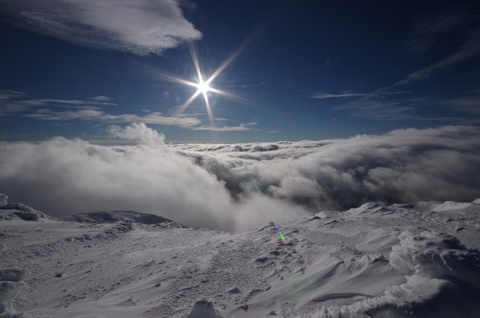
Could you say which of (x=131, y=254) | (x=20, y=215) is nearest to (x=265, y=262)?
(x=131, y=254)

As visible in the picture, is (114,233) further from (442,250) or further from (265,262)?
(442,250)

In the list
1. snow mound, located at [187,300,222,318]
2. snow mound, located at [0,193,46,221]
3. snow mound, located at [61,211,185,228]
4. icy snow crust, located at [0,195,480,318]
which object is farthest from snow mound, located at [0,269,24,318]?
snow mound, located at [0,193,46,221]

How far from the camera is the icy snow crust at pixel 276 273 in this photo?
11.5 meters

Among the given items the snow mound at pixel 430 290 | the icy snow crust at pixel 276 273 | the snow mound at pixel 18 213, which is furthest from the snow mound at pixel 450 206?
the snow mound at pixel 18 213

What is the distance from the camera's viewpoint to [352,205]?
653 ft

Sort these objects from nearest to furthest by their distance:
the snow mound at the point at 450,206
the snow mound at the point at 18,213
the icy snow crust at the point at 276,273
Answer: the icy snow crust at the point at 276,273 → the snow mound at the point at 450,206 → the snow mound at the point at 18,213

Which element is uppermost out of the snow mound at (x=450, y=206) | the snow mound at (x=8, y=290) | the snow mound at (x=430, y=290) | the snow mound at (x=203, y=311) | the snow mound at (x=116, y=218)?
the snow mound at (x=116, y=218)

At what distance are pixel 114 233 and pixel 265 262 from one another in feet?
96.8

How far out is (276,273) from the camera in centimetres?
1742

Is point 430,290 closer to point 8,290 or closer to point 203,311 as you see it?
point 203,311

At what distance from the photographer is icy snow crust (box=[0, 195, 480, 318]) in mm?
11453

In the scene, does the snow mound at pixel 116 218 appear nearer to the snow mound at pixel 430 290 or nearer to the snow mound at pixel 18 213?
the snow mound at pixel 18 213

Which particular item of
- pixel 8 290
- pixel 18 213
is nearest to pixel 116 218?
pixel 18 213

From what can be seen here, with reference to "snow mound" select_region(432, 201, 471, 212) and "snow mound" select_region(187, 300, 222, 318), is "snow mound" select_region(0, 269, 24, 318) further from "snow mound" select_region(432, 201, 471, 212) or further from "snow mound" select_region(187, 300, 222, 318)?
"snow mound" select_region(432, 201, 471, 212)
